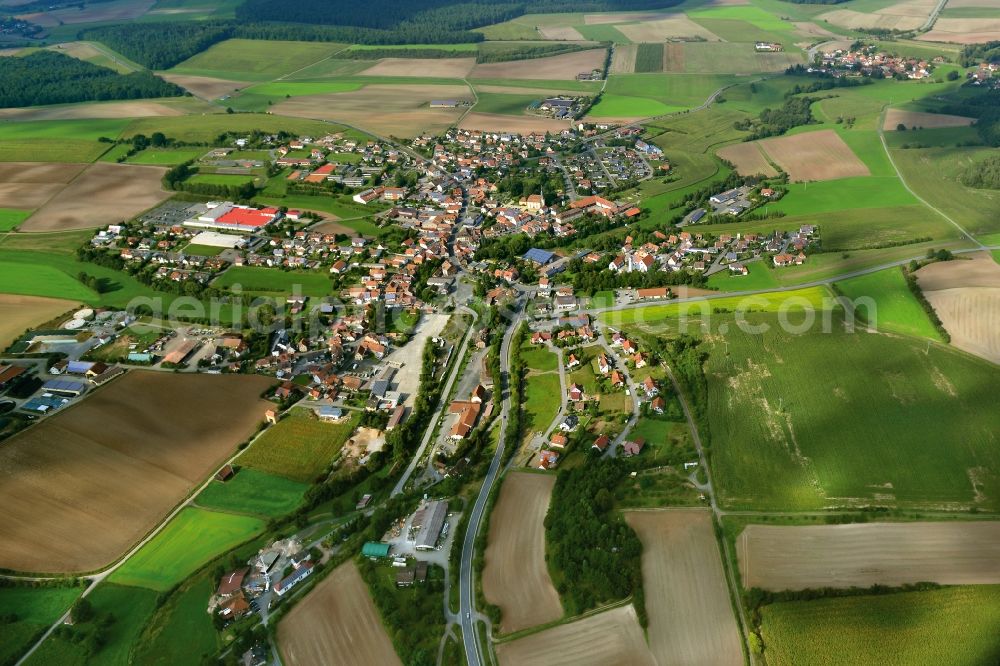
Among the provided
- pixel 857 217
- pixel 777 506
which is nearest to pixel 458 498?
pixel 777 506

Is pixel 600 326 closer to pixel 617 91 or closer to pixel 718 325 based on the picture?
pixel 718 325

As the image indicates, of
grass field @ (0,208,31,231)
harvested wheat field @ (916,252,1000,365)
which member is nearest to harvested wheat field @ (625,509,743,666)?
harvested wheat field @ (916,252,1000,365)

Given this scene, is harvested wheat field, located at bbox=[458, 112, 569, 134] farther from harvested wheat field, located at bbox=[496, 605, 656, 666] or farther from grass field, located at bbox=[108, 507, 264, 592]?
harvested wheat field, located at bbox=[496, 605, 656, 666]

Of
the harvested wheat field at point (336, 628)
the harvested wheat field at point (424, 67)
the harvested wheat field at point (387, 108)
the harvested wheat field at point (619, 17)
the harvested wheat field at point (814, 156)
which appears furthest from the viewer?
the harvested wheat field at point (619, 17)

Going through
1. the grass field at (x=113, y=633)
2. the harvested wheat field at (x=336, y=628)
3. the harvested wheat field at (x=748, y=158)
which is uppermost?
the harvested wheat field at (x=748, y=158)

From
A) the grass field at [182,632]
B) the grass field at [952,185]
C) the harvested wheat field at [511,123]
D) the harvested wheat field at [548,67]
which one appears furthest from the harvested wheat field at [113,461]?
the harvested wheat field at [548,67]

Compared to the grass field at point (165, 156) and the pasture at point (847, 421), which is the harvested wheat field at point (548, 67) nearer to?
the grass field at point (165, 156)

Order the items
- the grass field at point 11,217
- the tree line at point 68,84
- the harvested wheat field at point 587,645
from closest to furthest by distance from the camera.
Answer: the harvested wheat field at point 587,645 → the grass field at point 11,217 → the tree line at point 68,84
